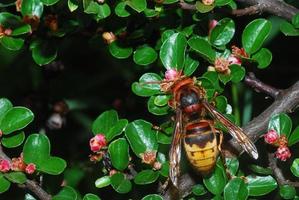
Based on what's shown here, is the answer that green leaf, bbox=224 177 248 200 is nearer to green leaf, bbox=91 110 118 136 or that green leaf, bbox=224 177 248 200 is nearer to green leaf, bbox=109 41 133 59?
green leaf, bbox=91 110 118 136

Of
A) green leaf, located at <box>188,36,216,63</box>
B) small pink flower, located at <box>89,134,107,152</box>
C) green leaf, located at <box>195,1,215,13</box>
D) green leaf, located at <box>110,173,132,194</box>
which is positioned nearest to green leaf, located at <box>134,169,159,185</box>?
green leaf, located at <box>110,173,132,194</box>

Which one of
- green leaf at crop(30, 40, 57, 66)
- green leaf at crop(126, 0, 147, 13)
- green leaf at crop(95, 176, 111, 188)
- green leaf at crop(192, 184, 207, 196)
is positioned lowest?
green leaf at crop(95, 176, 111, 188)

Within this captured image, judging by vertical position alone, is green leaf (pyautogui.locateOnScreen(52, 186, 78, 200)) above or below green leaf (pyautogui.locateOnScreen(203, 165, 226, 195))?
below

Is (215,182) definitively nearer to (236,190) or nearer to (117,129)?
(236,190)

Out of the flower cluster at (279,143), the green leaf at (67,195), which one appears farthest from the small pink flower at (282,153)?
the green leaf at (67,195)

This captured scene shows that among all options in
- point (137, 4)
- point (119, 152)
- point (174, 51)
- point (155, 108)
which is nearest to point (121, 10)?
point (137, 4)
